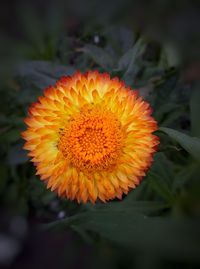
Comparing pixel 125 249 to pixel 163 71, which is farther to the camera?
pixel 163 71

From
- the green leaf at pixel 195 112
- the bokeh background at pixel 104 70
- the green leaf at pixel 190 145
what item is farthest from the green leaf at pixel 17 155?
the green leaf at pixel 190 145

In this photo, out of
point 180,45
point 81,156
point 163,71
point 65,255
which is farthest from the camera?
point 180,45

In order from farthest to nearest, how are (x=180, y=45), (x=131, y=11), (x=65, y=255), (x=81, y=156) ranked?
1. (x=131, y=11)
2. (x=180, y=45)
3. (x=81, y=156)
4. (x=65, y=255)

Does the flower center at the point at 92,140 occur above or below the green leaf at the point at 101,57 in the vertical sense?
below

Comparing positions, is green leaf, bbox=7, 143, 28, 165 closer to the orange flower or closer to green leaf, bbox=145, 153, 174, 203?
the orange flower

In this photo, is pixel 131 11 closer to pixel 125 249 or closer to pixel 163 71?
pixel 163 71

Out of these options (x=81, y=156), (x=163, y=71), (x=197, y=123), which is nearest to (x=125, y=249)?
(x=81, y=156)

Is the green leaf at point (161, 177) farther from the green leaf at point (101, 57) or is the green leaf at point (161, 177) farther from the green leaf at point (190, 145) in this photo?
the green leaf at point (101, 57)

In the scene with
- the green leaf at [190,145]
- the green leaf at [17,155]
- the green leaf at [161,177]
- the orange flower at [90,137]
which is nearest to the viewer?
the green leaf at [190,145]

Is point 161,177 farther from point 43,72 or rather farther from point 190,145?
point 43,72
